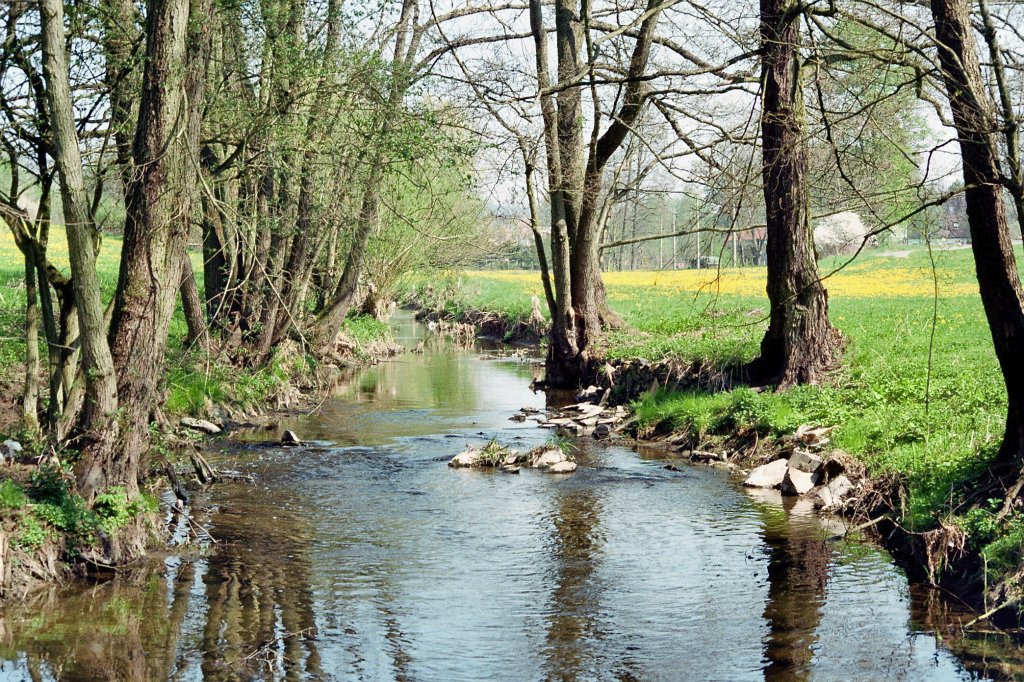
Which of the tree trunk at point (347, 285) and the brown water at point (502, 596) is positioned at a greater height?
the tree trunk at point (347, 285)

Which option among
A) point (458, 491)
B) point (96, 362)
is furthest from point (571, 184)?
point (96, 362)

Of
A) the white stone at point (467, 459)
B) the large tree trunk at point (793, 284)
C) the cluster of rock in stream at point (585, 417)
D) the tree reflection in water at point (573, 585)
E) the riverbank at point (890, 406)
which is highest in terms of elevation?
the large tree trunk at point (793, 284)

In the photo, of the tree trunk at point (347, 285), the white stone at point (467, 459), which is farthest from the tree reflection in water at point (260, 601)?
the tree trunk at point (347, 285)

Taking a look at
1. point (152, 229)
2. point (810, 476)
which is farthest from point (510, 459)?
point (152, 229)

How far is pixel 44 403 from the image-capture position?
39.7ft

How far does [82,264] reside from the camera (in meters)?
9.20

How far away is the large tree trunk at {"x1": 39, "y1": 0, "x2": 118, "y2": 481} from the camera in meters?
8.95

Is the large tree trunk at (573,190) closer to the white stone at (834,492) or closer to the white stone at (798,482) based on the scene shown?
the white stone at (798,482)

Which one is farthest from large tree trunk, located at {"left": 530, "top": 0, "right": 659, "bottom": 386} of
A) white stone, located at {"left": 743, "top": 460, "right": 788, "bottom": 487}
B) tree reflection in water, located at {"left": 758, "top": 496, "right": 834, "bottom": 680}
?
tree reflection in water, located at {"left": 758, "top": 496, "right": 834, "bottom": 680}

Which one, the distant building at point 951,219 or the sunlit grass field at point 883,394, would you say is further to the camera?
the sunlit grass field at point 883,394

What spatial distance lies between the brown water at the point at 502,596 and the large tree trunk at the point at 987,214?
6.38 feet

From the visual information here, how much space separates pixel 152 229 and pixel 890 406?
28.8ft

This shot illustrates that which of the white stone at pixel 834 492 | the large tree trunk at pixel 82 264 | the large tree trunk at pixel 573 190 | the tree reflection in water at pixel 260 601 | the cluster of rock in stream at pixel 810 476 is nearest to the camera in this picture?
the tree reflection in water at pixel 260 601

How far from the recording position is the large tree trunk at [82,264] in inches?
352
